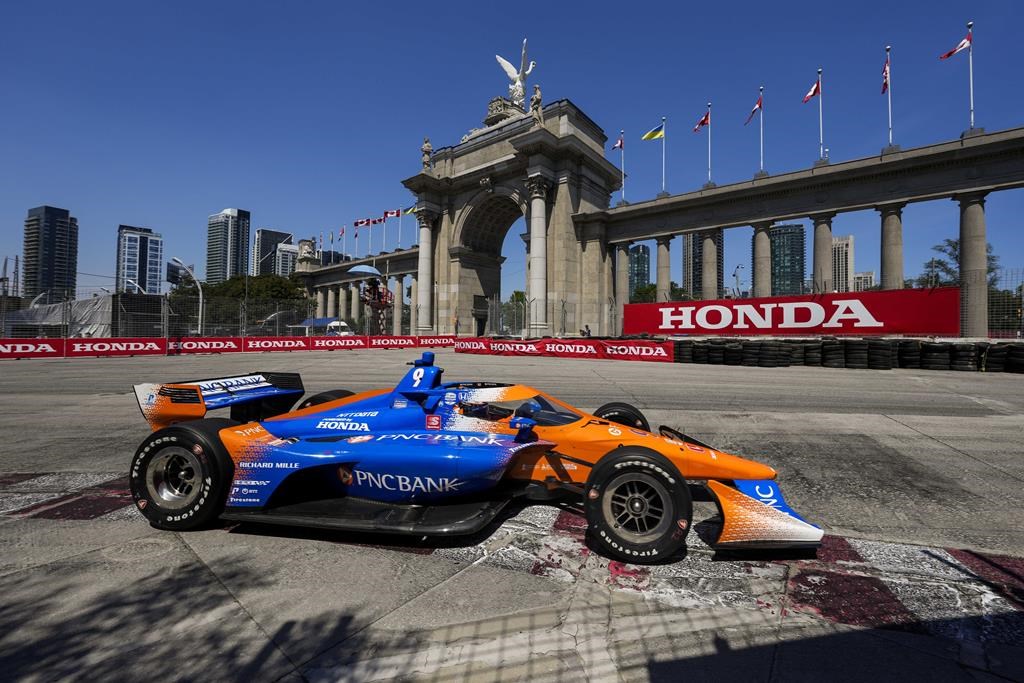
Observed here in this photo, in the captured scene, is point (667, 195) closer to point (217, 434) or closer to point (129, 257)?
point (217, 434)

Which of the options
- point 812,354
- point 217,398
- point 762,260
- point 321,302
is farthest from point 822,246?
point 321,302

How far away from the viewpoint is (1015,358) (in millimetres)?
16062

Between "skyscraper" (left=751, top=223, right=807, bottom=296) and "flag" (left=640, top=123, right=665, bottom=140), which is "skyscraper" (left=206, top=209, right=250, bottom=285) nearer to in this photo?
"flag" (left=640, top=123, right=665, bottom=140)

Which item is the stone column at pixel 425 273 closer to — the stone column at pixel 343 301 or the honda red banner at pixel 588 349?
the honda red banner at pixel 588 349

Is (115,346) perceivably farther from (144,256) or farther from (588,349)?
(144,256)

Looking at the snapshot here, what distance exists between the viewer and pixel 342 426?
409 cm

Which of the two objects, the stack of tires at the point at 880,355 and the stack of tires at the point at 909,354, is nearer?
the stack of tires at the point at 880,355

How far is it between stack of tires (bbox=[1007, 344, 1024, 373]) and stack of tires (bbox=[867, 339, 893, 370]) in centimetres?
345

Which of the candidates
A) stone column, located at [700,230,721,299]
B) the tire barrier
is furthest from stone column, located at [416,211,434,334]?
the tire barrier

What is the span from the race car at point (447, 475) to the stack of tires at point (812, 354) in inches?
725

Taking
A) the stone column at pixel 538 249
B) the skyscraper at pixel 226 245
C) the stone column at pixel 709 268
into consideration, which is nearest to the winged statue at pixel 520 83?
the stone column at pixel 538 249

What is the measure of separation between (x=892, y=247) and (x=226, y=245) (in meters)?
179

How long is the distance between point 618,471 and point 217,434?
3.33 metres

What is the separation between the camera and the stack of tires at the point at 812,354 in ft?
61.6
